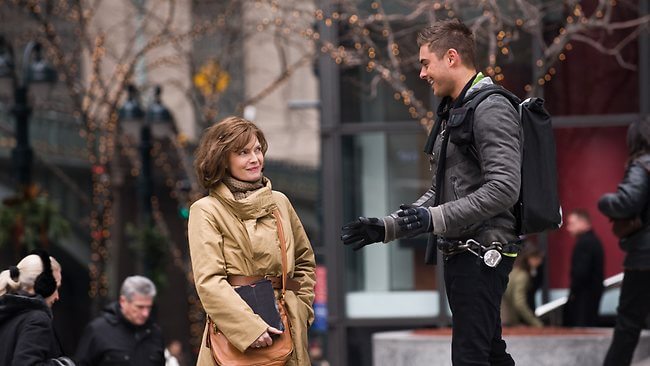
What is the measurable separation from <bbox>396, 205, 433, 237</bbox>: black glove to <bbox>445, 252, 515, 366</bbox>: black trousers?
0.30m

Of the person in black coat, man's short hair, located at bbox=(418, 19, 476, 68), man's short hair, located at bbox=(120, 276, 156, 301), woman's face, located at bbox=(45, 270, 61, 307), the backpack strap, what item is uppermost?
man's short hair, located at bbox=(418, 19, 476, 68)

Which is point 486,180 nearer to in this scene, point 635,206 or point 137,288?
point 635,206

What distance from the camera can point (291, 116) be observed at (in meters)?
48.9

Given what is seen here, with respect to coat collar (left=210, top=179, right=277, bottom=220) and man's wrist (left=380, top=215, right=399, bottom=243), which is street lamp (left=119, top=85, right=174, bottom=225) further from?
man's wrist (left=380, top=215, right=399, bottom=243)

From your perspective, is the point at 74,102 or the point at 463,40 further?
the point at 74,102

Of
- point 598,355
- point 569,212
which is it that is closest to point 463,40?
point 598,355

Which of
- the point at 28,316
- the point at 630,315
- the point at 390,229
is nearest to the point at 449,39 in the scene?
the point at 390,229

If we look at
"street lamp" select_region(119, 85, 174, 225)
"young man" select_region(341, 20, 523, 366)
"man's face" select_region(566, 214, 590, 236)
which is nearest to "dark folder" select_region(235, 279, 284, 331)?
"young man" select_region(341, 20, 523, 366)

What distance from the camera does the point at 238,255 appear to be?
6.69 metres

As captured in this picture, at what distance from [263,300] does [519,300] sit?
9.61 m

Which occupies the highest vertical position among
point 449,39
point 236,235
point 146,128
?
point 146,128

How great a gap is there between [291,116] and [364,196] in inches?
1202

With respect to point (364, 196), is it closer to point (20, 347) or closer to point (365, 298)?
point (365, 298)

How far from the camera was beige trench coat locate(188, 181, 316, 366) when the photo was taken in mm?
6562
